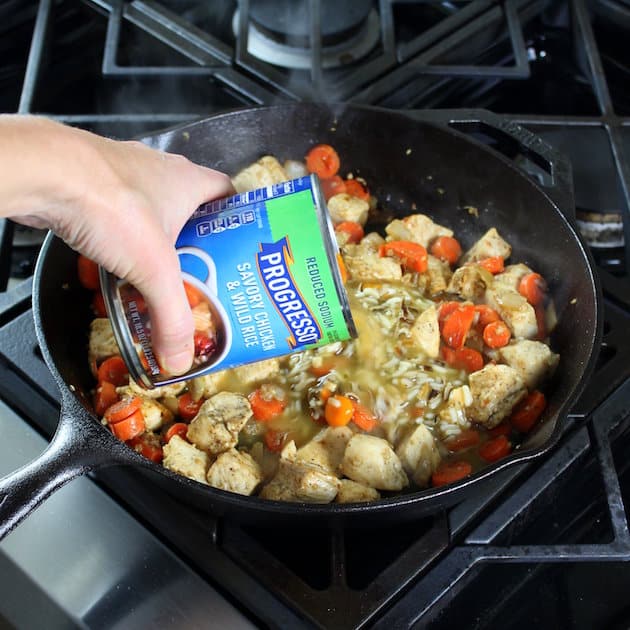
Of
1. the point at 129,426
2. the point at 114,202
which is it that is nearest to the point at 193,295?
the point at 114,202

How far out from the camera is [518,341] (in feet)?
5.75

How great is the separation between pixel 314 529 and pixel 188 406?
438mm

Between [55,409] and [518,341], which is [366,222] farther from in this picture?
[55,409]

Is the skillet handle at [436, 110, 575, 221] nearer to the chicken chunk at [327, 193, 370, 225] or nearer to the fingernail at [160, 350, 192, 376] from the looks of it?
the chicken chunk at [327, 193, 370, 225]

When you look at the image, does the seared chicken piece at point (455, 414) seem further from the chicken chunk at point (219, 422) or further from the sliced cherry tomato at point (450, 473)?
the chicken chunk at point (219, 422)

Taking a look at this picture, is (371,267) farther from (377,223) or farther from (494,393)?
(494,393)

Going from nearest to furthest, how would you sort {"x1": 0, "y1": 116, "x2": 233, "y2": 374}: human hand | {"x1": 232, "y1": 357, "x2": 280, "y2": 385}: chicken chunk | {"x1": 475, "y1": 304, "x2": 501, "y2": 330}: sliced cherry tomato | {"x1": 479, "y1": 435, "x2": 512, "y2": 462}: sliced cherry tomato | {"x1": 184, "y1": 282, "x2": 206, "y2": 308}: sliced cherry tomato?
{"x1": 0, "y1": 116, "x2": 233, "y2": 374}: human hand, {"x1": 184, "y1": 282, "x2": 206, "y2": 308}: sliced cherry tomato, {"x1": 479, "y1": 435, "x2": 512, "y2": 462}: sliced cherry tomato, {"x1": 232, "y1": 357, "x2": 280, "y2": 385}: chicken chunk, {"x1": 475, "y1": 304, "x2": 501, "y2": 330}: sliced cherry tomato

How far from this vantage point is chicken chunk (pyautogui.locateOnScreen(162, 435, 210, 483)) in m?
1.49

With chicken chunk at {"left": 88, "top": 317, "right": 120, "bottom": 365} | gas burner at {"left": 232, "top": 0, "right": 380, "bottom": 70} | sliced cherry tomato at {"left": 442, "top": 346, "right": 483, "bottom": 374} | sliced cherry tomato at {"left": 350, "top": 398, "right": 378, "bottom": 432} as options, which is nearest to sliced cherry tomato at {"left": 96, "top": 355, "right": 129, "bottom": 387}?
chicken chunk at {"left": 88, "top": 317, "right": 120, "bottom": 365}

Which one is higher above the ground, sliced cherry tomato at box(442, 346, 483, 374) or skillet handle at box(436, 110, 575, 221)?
skillet handle at box(436, 110, 575, 221)

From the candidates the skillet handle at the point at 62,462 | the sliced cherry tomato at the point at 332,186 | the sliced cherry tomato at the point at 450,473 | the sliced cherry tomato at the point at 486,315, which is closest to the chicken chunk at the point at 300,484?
the sliced cherry tomato at the point at 450,473

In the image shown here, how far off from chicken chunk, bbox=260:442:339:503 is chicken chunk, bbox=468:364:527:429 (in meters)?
0.38

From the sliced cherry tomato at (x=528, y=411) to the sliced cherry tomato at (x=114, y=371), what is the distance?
859 millimetres

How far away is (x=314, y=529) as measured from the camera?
1.40 m
